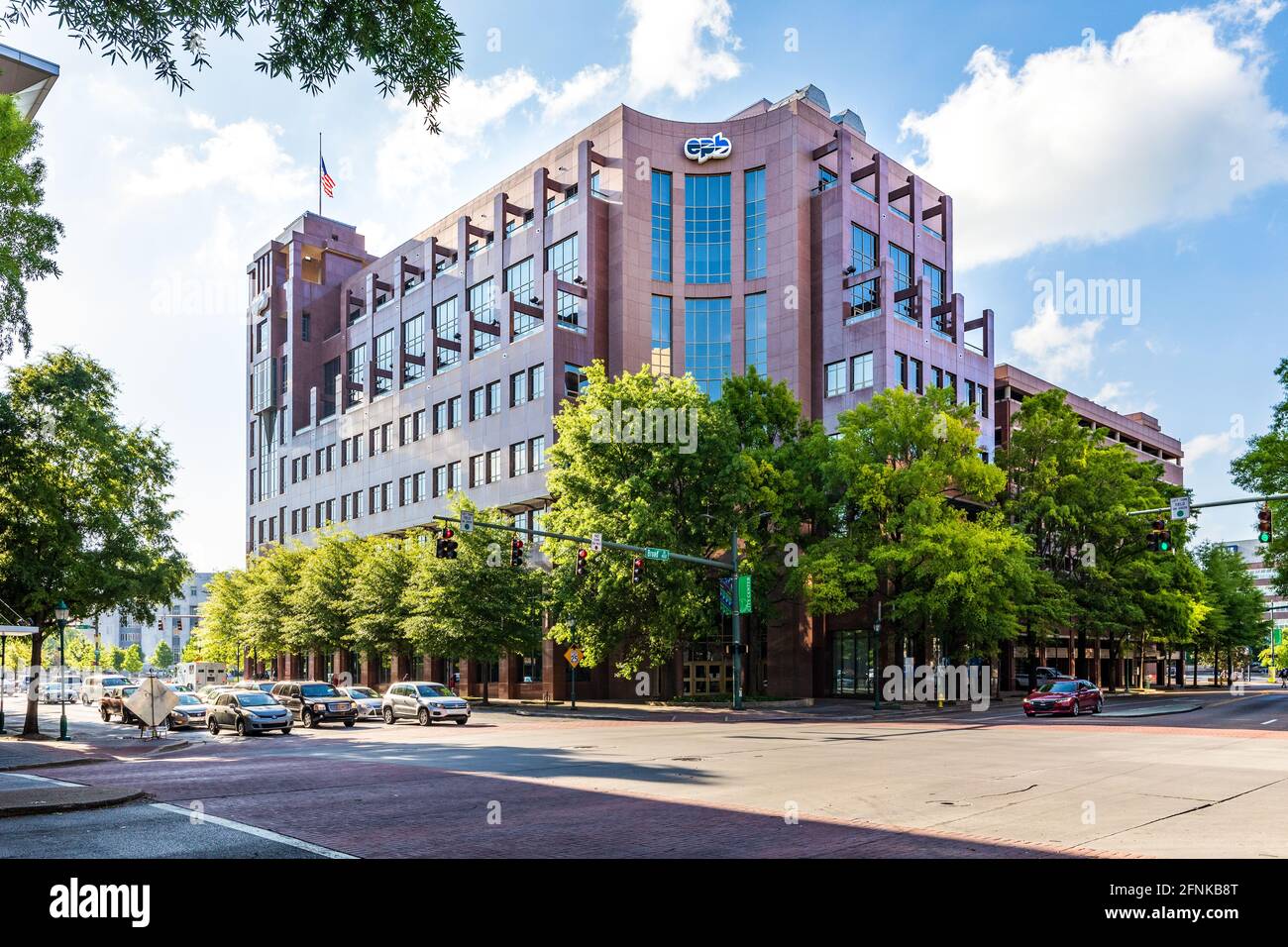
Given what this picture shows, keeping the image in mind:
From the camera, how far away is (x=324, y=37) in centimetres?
785

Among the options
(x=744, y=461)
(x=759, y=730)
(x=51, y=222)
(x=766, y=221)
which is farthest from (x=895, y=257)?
(x=51, y=222)

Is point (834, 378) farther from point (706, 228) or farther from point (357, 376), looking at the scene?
point (357, 376)

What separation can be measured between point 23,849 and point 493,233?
210 ft

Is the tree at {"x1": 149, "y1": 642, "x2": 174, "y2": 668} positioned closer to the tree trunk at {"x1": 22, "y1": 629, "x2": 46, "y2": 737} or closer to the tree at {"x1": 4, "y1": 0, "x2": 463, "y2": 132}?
the tree trunk at {"x1": 22, "y1": 629, "x2": 46, "y2": 737}

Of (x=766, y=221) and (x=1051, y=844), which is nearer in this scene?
(x=1051, y=844)

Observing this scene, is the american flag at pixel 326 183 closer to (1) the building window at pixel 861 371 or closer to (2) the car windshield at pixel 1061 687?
(1) the building window at pixel 861 371

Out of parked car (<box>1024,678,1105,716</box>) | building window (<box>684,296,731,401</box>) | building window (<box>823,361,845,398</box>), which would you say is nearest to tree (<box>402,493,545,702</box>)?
building window (<box>684,296,731,401</box>)

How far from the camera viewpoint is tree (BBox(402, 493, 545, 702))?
51.4 meters

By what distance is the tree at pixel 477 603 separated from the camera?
51.4m

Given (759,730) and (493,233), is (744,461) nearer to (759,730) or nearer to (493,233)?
(759,730)

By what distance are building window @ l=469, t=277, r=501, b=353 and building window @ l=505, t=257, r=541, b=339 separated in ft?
5.95

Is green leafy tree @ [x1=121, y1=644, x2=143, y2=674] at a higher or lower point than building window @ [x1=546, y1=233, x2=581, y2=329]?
lower

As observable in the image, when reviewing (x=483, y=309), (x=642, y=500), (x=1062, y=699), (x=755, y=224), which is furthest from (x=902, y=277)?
(x=1062, y=699)

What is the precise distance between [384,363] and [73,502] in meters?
50.3
